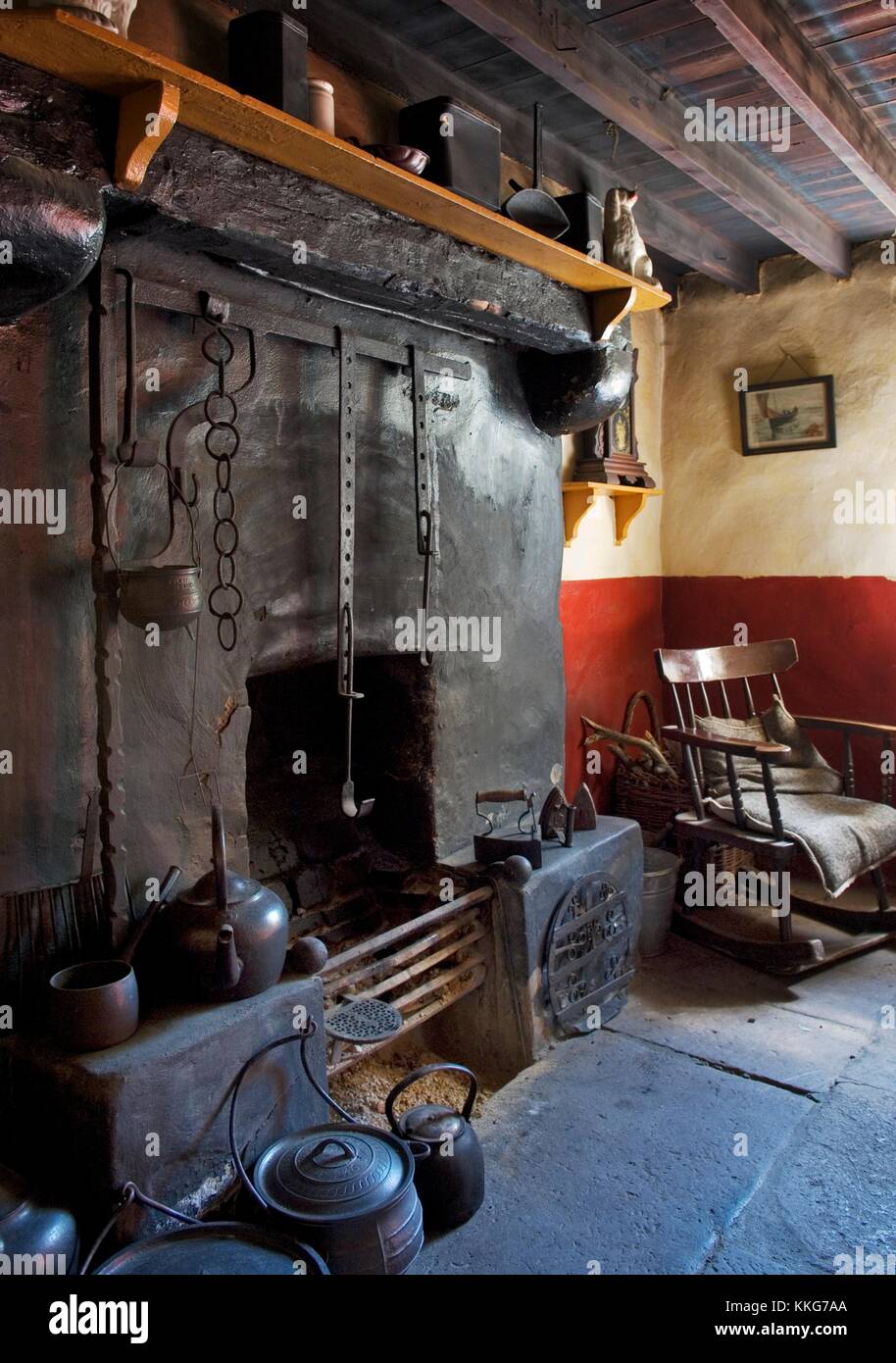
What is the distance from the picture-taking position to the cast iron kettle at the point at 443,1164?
2.10 metres

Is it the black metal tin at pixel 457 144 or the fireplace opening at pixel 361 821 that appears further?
the fireplace opening at pixel 361 821

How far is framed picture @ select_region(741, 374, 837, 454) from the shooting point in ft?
14.4

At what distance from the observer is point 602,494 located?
4199mm

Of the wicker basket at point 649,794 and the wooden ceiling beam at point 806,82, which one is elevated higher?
the wooden ceiling beam at point 806,82

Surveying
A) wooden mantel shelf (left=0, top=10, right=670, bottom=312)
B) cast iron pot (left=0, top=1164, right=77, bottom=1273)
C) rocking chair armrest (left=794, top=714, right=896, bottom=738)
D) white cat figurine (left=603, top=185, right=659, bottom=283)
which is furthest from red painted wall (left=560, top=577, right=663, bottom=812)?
cast iron pot (left=0, top=1164, right=77, bottom=1273)

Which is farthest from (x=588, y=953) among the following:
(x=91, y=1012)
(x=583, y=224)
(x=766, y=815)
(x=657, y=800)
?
(x=583, y=224)

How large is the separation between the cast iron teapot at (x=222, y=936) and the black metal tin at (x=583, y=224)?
2.11m

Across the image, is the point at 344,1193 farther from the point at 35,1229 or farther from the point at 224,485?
the point at 224,485

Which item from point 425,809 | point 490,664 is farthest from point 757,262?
point 425,809

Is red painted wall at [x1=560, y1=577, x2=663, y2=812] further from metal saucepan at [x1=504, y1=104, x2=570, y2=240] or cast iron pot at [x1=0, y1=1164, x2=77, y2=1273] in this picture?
cast iron pot at [x1=0, y1=1164, x2=77, y2=1273]

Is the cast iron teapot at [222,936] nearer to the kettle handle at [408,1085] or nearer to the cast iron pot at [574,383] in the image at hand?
the kettle handle at [408,1085]

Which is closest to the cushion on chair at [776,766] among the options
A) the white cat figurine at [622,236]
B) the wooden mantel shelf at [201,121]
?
the white cat figurine at [622,236]

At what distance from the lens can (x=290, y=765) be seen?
9.97ft
